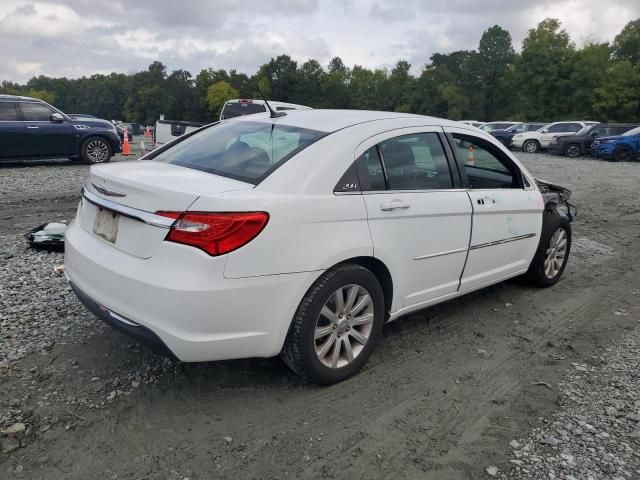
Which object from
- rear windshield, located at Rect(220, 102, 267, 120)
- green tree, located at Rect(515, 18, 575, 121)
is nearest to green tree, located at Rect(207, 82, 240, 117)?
green tree, located at Rect(515, 18, 575, 121)

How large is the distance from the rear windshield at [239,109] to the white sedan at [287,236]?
10.9 m

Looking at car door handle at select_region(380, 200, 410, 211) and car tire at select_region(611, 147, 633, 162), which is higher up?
car door handle at select_region(380, 200, 410, 211)

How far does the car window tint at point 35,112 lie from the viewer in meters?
12.7

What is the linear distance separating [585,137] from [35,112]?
2189cm

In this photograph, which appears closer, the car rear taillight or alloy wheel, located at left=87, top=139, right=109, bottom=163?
the car rear taillight

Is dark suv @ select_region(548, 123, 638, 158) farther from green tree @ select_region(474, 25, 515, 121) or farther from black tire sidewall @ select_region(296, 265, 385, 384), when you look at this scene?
green tree @ select_region(474, 25, 515, 121)

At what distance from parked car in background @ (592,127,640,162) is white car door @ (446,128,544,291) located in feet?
65.1

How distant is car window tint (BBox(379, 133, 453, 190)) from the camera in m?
3.53

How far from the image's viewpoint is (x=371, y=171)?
3.36m

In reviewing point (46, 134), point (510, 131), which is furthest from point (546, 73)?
point (46, 134)

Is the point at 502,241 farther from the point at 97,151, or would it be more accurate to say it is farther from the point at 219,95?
the point at 219,95

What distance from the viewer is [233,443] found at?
2682 mm

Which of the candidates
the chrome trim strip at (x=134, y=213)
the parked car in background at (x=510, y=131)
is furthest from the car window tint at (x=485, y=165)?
the parked car in background at (x=510, y=131)

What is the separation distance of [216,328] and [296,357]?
22.0 inches
